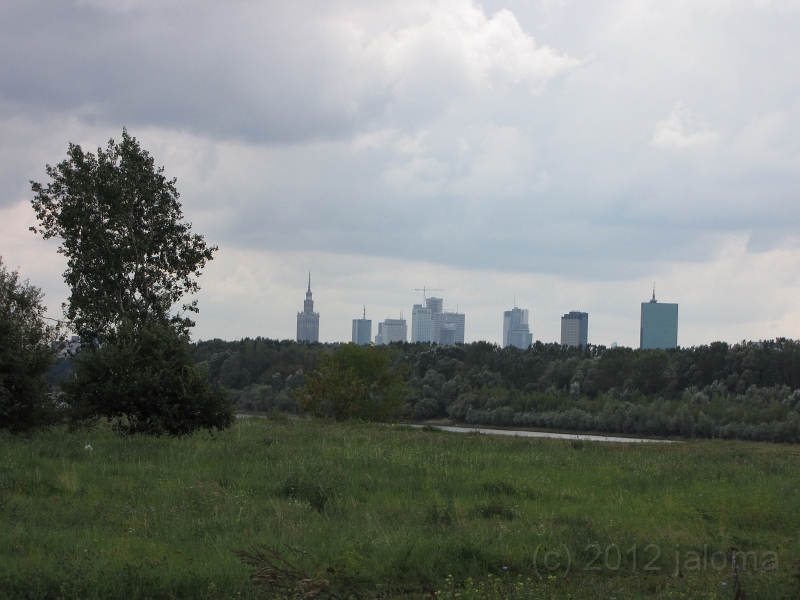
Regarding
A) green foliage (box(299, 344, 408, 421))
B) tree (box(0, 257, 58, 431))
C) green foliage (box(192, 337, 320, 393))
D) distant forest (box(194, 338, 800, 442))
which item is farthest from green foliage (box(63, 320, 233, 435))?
green foliage (box(192, 337, 320, 393))

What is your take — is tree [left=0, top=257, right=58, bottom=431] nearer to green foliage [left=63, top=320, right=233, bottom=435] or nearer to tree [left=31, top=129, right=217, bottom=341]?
green foliage [left=63, top=320, right=233, bottom=435]

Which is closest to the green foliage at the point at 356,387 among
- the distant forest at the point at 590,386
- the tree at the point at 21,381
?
the distant forest at the point at 590,386

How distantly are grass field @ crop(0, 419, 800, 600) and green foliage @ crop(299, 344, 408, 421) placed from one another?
40.8 meters

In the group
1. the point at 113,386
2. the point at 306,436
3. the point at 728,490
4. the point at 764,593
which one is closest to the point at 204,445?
the point at 113,386

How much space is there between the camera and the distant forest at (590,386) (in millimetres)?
73625

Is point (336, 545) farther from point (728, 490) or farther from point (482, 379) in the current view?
point (482, 379)

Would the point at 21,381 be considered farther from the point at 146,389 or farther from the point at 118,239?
the point at 118,239

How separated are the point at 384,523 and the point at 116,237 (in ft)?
88.2

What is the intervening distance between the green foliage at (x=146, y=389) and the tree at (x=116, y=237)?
11730mm

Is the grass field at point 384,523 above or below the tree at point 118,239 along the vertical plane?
below

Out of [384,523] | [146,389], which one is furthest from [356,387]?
[384,523]

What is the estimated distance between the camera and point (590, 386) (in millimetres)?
104562

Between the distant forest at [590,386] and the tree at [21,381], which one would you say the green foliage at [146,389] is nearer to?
the tree at [21,381]

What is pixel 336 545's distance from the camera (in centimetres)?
947
